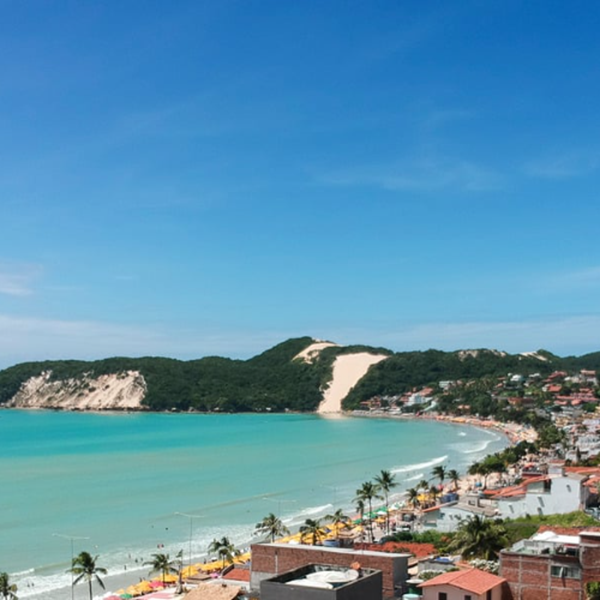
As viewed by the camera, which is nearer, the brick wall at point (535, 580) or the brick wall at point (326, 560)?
the brick wall at point (535, 580)

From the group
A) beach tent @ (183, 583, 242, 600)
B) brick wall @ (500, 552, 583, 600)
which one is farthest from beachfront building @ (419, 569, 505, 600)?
beach tent @ (183, 583, 242, 600)

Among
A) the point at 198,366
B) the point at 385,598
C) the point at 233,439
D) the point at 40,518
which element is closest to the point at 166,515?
the point at 40,518

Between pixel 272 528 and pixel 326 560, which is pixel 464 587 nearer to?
pixel 326 560

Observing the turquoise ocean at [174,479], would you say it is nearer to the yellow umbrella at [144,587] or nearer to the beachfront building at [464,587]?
the yellow umbrella at [144,587]

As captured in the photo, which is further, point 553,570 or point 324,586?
point 553,570

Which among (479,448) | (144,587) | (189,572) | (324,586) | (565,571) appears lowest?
(144,587)

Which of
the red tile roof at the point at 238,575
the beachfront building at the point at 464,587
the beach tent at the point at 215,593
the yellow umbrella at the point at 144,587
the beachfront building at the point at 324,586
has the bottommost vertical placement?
the yellow umbrella at the point at 144,587

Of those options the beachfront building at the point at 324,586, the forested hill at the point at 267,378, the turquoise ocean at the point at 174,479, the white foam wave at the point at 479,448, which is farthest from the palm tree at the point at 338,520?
the forested hill at the point at 267,378

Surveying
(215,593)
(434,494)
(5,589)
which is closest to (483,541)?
(215,593)
